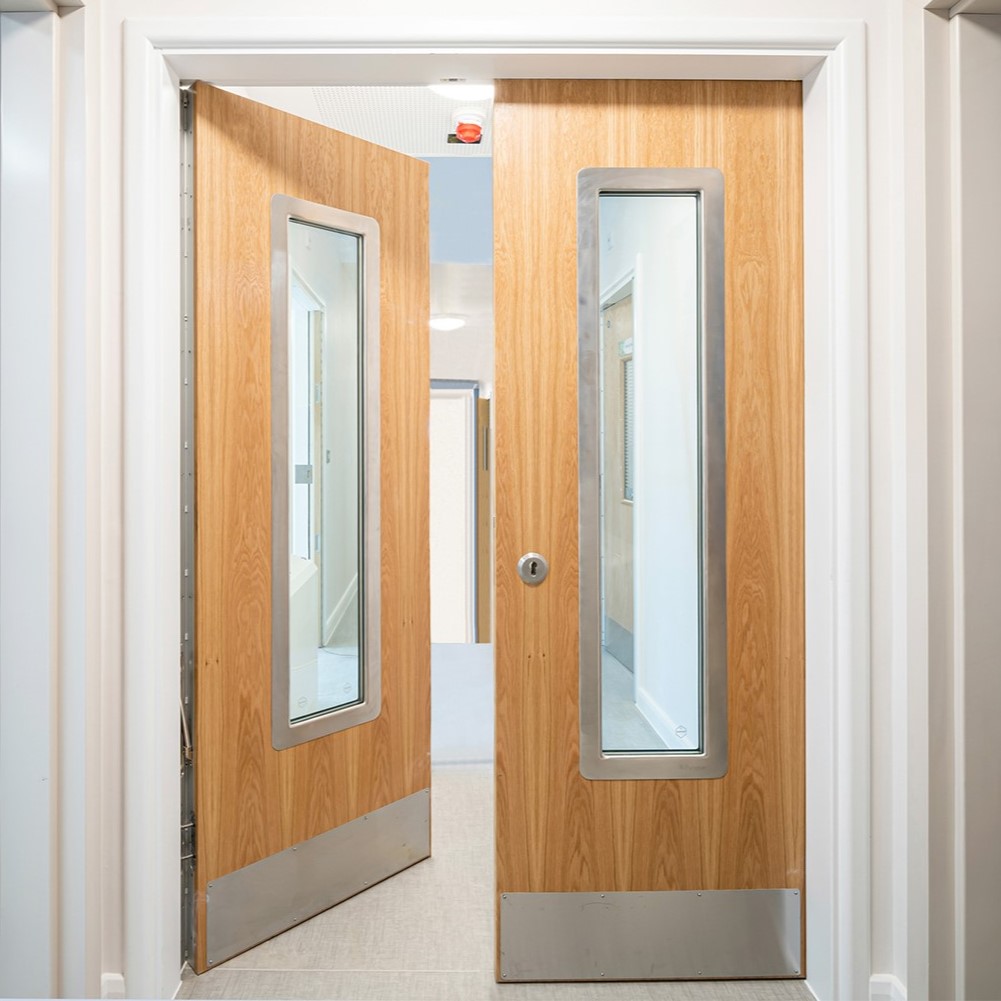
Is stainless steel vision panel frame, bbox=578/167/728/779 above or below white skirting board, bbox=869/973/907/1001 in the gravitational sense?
above

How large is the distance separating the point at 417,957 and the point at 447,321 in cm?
397

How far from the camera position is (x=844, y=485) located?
173 centimetres

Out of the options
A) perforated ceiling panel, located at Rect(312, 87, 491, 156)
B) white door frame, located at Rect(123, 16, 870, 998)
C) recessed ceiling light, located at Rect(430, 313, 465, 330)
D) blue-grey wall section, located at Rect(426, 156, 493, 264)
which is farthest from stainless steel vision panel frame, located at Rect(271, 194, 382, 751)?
recessed ceiling light, located at Rect(430, 313, 465, 330)

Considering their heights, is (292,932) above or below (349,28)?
below

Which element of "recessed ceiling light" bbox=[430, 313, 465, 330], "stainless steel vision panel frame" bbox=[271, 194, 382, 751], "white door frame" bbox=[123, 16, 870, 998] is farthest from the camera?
"recessed ceiling light" bbox=[430, 313, 465, 330]

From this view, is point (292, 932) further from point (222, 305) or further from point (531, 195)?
point (531, 195)

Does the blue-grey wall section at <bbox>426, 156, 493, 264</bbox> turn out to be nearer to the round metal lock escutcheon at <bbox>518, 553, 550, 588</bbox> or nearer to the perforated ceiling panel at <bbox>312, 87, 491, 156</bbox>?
the perforated ceiling panel at <bbox>312, 87, 491, 156</bbox>

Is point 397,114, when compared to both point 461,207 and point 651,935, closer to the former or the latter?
point 461,207

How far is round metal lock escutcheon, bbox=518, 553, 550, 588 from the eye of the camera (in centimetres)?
186

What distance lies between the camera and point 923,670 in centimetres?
164

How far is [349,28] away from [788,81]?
0.94m

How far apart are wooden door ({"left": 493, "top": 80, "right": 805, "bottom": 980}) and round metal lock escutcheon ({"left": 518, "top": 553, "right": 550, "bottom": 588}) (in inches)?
0.7

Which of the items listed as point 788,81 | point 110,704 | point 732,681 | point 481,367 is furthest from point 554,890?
point 481,367

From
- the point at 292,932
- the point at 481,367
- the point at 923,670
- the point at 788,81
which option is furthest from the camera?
the point at 481,367
